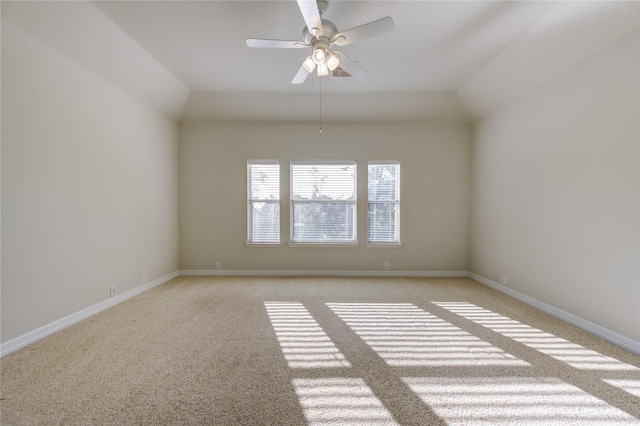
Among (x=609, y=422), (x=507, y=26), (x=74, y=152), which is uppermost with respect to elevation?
(x=507, y=26)

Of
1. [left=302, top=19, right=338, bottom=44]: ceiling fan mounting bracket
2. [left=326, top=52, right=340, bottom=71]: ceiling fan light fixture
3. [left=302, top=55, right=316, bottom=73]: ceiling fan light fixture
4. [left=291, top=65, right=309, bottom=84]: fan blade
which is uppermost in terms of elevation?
[left=302, top=19, right=338, bottom=44]: ceiling fan mounting bracket

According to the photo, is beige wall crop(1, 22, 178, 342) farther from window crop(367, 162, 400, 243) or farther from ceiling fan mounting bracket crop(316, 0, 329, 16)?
window crop(367, 162, 400, 243)

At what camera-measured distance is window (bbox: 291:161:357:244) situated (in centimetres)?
477

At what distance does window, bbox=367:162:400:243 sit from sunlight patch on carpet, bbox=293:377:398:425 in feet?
10.3

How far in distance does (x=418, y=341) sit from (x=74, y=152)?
3.88m

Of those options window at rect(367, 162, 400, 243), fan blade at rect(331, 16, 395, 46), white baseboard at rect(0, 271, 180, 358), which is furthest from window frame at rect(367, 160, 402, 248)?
white baseboard at rect(0, 271, 180, 358)

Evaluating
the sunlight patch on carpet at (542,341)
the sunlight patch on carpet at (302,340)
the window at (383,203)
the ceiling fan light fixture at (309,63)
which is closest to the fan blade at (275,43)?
the ceiling fan light fixture at (309,63)

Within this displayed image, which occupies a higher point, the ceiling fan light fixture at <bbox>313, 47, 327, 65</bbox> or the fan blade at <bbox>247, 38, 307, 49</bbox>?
the fan blade at <bbox>247, 38, 307, 49</bbox>

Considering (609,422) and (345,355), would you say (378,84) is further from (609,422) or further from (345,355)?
→ (609,422)

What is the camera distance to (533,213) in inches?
129

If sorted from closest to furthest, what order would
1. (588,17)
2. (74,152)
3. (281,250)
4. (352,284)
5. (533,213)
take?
1. (588,17)
2. (74,152)
3. (533,213)
4. (352,284)
5. (281,250)

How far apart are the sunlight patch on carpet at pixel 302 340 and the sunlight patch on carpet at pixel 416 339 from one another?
35cm

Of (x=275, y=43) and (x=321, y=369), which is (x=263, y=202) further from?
(x=321, y=369)

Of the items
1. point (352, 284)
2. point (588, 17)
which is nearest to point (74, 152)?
point (352, 284)
